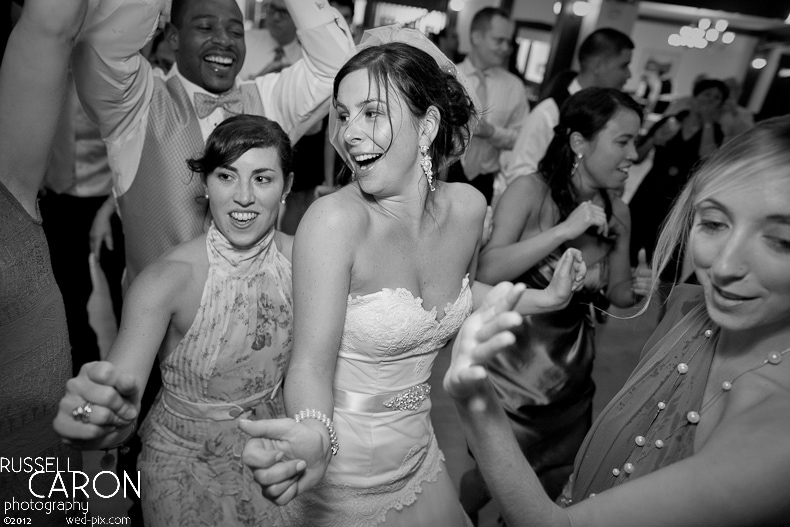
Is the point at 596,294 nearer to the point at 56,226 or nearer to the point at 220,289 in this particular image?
the point at 220,289

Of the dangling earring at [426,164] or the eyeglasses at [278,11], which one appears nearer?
the dangling earring at [426,164]

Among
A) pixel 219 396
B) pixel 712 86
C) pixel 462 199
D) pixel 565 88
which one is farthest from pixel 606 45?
pixel 219 396

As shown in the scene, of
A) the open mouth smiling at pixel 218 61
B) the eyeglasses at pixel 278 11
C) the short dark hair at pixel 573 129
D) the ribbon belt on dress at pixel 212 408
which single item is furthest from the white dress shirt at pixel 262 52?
the ribbon belt on dress at pixel 212 408

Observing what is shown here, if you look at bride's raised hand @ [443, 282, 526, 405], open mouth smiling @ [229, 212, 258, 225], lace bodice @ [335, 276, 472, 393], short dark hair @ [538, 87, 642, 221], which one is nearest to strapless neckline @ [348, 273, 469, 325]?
lace bodice @ [335, 276, 472, 393]

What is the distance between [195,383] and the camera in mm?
1559

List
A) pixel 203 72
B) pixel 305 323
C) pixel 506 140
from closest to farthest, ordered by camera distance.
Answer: pixel 305 323, pixel 203 72, pixel 506 140

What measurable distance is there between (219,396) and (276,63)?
271cm

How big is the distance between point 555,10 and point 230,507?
11.5 m

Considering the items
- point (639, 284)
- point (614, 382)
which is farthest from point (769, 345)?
point (614, 382)

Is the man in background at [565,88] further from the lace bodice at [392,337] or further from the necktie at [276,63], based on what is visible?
the lace bodice at [392,337]

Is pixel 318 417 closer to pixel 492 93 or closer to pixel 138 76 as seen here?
pixel 138 76

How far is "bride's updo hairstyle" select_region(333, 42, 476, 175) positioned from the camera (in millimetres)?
1404

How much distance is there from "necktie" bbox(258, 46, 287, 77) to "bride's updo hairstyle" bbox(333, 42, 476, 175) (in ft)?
7.61

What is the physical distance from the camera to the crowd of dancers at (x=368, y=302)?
933mm
